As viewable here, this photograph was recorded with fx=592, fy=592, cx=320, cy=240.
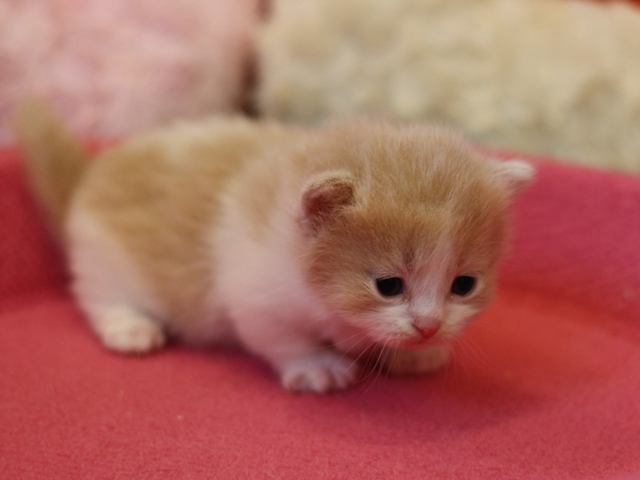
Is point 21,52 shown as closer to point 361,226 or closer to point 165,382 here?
point 165,382

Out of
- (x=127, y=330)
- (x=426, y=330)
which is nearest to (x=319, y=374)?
(x=426, y=330)

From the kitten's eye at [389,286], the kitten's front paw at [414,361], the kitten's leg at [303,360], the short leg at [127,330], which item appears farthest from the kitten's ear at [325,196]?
the short leg at [127,330]

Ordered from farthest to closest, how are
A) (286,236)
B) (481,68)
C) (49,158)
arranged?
(481,68) → (49,158) → (286,236)

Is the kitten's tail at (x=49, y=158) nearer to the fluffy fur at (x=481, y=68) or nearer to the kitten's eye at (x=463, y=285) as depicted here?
the fluffy fur at (x=481, y=68)

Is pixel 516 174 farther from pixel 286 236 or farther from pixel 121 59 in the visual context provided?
pixel 121 59

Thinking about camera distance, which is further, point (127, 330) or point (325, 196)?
point (127, 330)

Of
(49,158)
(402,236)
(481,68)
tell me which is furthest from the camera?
(481,68)
